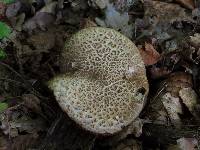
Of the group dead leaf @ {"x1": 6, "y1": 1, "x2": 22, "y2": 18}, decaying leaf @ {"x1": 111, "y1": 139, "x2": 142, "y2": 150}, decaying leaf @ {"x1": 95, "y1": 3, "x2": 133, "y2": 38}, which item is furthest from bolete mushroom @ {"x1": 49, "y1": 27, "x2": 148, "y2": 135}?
dead leaf @ {"x1": 6, "y1": 1, "x2": 22, "y2": 18}

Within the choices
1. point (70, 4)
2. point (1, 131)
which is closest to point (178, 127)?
point (1, 131)

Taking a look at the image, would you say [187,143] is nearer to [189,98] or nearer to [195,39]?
[189,98]

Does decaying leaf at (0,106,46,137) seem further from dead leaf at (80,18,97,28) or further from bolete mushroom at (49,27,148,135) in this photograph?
dead leaf at (80,18,97,28)

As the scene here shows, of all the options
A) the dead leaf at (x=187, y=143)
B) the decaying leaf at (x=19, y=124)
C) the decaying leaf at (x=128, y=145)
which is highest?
the decaying leaf at (x=19, y=124)

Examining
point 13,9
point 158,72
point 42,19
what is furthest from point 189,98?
point 13,9

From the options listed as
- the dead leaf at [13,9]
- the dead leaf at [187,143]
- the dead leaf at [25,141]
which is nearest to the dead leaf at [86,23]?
the dead leaf at [13,9]

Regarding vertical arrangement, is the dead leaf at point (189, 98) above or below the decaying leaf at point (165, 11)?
below

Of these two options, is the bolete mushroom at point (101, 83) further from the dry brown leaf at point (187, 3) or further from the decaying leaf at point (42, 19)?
the dry brown leaf at point (187, 3)
